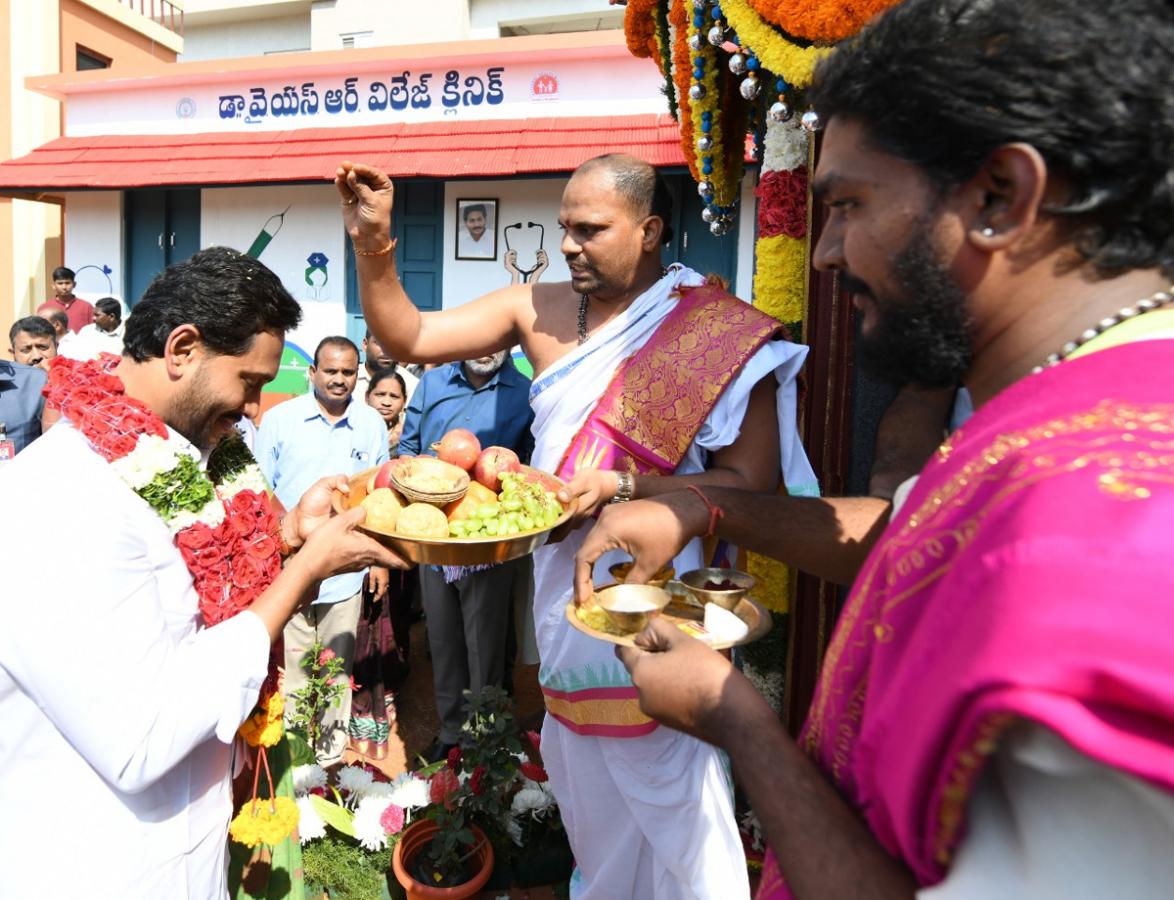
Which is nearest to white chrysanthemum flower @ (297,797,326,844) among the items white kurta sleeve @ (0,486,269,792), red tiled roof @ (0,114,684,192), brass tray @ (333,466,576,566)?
brass tray @ (333,466,576,566)

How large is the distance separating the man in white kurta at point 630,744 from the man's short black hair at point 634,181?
0.29 m

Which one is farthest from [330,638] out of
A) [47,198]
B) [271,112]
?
[47,198]

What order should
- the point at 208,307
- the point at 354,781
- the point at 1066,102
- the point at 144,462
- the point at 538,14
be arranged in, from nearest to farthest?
1. the point at 1066,102
2. the point at 144,462
3. the point at 208,307
4. the point at 354,781
5. the point at 538,14

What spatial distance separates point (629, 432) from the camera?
276 cm

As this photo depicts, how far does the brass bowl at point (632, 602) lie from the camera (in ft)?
5.81

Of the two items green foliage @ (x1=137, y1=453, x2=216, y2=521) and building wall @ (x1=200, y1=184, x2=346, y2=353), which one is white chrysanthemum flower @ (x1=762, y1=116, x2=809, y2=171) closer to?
green foliage @ (x1=137, y1=453, x2=216, y2=521)

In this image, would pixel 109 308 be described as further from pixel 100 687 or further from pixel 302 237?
pixel 100 687

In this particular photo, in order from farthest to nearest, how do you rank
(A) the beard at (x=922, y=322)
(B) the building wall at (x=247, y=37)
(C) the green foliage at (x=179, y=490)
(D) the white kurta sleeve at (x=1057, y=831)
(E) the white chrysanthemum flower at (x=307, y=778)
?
(B) the building wall at (x=247, y=37) → (E) the white chrysanthemum flower at (x=307, y=778) → (C) the green foliage at (x=179, y=490) → (A) the beard at (x=922, y=322) → (D) the white kurta sleeve at (x=1057, y=831)

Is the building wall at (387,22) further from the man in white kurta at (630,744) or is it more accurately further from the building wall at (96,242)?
the man in white kurta at (630,744)

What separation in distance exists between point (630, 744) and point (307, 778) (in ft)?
6.01

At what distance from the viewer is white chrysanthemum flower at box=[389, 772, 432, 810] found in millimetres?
3645

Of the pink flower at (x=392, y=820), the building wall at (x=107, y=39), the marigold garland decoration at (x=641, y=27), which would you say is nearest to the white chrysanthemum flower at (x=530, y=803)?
the pink flower at (x=392, y=820)

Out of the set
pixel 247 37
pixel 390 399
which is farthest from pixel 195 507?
pixel 247 37

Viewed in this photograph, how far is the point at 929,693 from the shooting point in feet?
2.51
